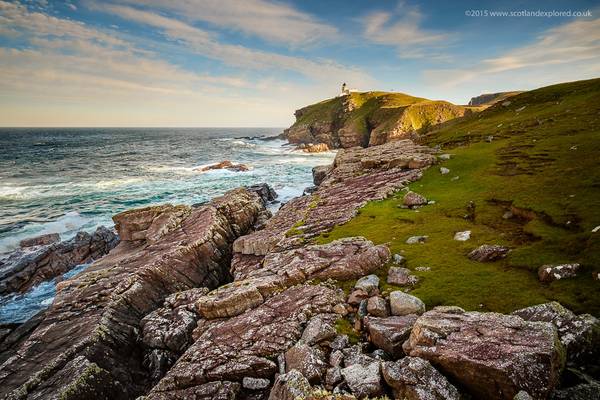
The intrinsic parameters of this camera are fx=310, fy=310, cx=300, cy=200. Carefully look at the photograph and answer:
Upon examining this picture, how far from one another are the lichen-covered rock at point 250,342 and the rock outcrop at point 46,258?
25.5 meters

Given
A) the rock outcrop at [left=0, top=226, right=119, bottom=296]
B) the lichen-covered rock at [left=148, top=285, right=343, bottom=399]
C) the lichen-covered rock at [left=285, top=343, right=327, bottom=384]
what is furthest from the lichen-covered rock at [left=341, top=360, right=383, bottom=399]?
the rock outcrop at [left=0, top=226, right=119, bottom=296]

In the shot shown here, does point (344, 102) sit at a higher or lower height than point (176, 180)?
higher

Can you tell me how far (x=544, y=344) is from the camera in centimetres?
830

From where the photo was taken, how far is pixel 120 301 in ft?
64.8

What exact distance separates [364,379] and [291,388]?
89.2 inches

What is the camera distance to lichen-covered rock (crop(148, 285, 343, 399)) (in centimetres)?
1223

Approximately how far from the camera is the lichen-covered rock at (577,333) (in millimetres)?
9250

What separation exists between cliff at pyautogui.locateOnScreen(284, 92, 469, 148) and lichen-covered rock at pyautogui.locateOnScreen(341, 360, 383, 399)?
4503 inches

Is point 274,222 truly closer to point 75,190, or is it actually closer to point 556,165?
point 556,165

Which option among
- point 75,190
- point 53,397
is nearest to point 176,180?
point 75,190

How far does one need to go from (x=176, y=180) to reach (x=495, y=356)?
3103 inches

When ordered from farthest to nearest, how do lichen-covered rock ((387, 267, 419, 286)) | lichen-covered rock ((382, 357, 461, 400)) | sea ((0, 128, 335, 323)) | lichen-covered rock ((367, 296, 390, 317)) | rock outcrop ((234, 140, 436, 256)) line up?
sea ((0, 128, 335, 323))
rock outcrop ((234, 140, 436, 256))
lichen-covered rock ((387, 267, 419, 286))
lichen-covered rock ((367, 296, 390, 317))
lichen-covered rock ((382, 357, 461, 400))

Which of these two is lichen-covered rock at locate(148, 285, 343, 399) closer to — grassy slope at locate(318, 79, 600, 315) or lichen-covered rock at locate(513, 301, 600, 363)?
grassy slope at locate(318, 79, 600, 315)

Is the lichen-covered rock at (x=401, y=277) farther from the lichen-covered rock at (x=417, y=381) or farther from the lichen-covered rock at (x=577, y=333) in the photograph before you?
the lichen-covered rock at (x=417, y=381)
